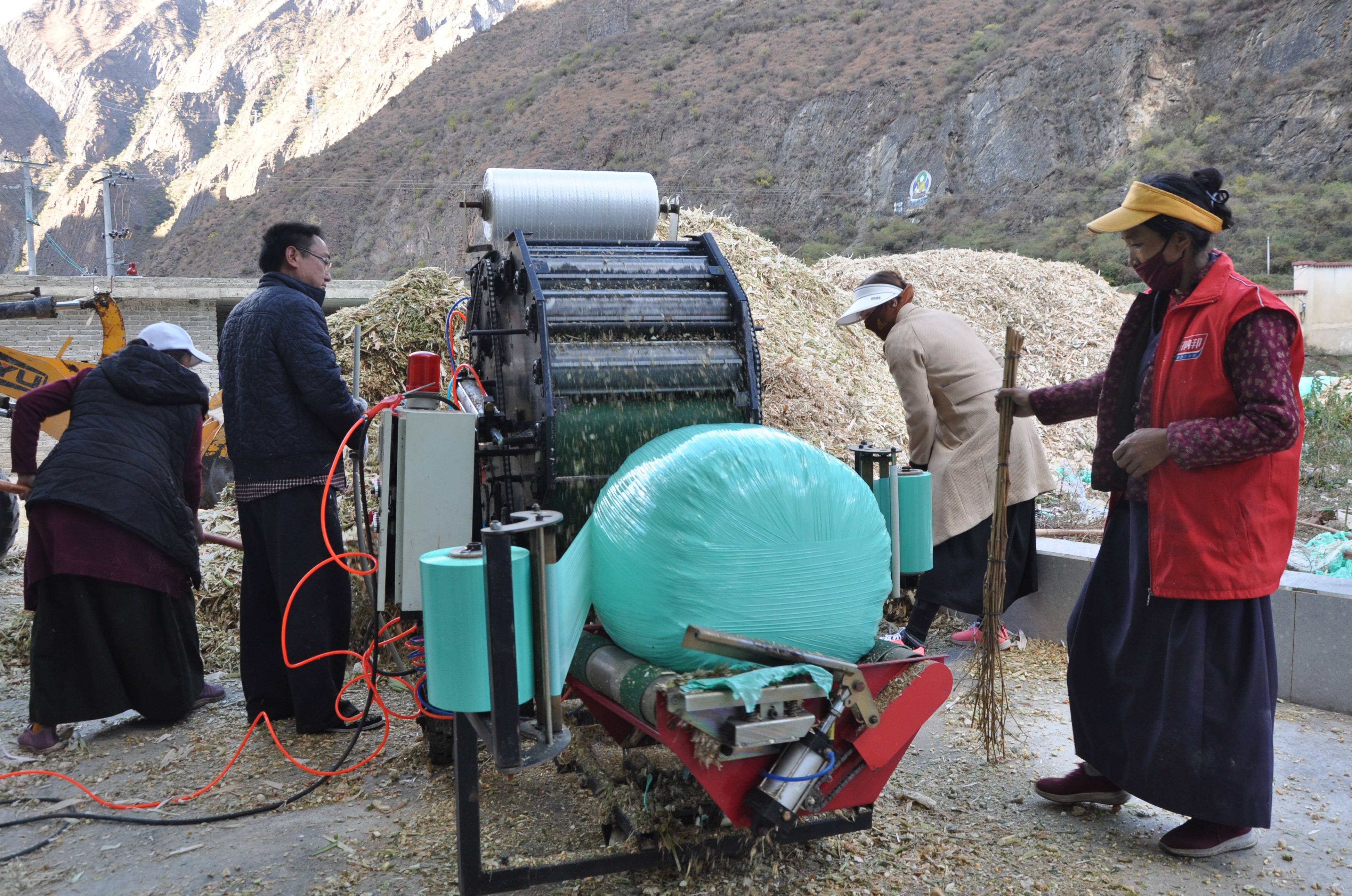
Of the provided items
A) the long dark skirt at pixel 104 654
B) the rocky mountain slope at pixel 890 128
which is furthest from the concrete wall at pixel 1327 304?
the long dark skirt at pixel 104 654

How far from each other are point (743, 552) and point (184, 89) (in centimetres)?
11572

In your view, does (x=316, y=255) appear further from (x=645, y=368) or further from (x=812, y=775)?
(x=812, y=775)

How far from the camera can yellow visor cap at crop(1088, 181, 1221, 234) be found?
109 inches

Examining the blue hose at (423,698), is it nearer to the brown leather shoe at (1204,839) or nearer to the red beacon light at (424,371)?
the red beacon light at (424,371)

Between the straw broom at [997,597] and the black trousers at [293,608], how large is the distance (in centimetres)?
254

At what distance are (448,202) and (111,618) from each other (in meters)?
47.5

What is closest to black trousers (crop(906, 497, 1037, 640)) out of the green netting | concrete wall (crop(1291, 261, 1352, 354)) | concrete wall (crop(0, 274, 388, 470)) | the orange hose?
the green netting

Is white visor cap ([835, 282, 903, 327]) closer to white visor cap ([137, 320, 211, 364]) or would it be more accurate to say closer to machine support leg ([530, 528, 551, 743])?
machine support leg ([530, 528, 551, 743])

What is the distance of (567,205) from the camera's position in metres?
4.03

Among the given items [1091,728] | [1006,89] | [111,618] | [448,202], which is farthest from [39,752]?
[448,202]

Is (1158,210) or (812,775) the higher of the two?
(1158,210)

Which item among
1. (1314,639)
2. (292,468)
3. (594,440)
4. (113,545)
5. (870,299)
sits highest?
(870,299)

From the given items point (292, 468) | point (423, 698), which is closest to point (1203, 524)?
point (423, 698)

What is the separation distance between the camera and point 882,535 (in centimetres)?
251
